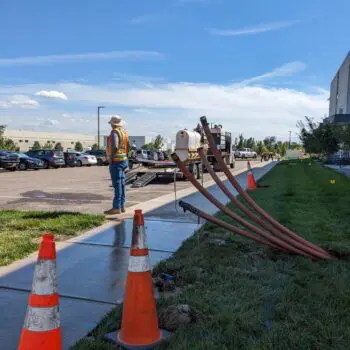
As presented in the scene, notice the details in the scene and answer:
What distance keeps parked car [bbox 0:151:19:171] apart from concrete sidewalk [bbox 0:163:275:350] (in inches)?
889

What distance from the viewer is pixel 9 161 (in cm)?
2781

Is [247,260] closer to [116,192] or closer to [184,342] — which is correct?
[184,342]

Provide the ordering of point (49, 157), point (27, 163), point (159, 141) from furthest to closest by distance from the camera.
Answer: point (159, 141) < point (49, 157) < point (27, 163)

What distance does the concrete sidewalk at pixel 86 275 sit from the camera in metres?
3.38

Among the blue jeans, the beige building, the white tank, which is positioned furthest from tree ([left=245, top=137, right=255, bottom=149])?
the blue jeans

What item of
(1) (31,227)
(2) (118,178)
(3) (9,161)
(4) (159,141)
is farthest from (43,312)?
(4) (159,141)

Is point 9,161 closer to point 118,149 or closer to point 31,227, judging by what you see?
point 118,149

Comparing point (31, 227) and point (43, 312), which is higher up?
point (43, 312)

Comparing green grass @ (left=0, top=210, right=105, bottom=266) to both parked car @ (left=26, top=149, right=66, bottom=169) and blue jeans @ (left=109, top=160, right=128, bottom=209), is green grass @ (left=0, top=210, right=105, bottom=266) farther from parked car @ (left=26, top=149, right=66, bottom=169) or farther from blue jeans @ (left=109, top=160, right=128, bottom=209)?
parked car @ (left=26, top=149, right=66, bottom=169)

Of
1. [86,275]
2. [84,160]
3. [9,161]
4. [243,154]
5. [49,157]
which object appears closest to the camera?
[86,275]

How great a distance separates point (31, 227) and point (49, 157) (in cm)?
2760

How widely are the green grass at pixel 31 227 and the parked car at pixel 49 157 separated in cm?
2565

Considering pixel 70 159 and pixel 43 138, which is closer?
pixel 70 159

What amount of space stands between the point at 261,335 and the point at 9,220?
5.54m
